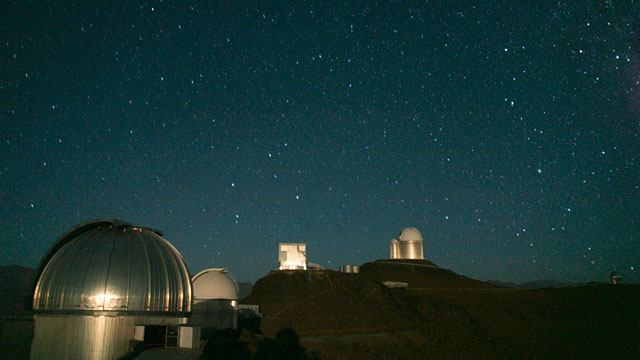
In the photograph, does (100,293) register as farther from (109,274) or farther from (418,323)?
(418,323)

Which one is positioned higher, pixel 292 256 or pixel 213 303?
pixel 292 256

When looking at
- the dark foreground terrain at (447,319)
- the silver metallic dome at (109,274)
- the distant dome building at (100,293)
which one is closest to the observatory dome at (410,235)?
the dark foreground terrain at (447,319)

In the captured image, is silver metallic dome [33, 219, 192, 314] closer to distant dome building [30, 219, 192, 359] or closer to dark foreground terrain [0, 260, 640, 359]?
distant dome building [30, 219, 192, 359]

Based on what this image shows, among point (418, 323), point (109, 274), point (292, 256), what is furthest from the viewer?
point (292, 256)

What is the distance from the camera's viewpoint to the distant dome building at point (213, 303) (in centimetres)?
2344

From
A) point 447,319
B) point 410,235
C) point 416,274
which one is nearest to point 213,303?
point 447,319

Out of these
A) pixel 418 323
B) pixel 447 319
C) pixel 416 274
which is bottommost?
pixel 418 323

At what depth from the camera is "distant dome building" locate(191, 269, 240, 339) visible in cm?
2344

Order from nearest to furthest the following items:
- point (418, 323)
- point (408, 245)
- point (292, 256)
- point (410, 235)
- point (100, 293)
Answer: point (100, 293), point (418, 323), point (292, 256), point (408, 245), point (410, 235)

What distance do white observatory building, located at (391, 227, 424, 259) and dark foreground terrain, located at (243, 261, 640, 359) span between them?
1647cm

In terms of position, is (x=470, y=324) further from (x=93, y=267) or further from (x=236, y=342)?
(x=93, y=267)

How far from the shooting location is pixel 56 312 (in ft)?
45.5

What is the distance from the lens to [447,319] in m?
29.5

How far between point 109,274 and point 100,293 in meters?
0.66
